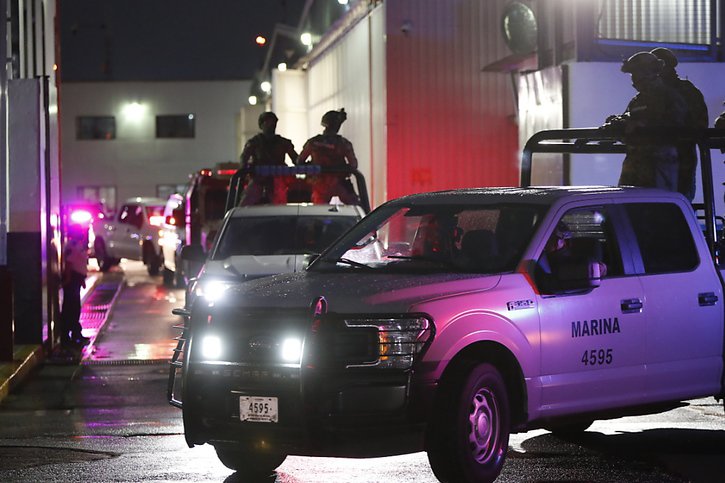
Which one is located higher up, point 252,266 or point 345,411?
point 252,266

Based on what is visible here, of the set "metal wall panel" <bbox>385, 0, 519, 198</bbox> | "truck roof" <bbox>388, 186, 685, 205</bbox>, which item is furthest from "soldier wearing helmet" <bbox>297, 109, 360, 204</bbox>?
"truck roof" <bbox>388, 186, 685, 205</bbox>

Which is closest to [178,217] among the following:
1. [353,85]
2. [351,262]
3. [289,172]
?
[353,85]

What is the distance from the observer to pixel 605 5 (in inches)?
746

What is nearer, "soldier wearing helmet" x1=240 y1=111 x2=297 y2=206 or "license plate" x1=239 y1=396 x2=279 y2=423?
"license plate" x1=239 y1=396 x2=279 y2=423

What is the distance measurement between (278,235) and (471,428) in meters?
6.95

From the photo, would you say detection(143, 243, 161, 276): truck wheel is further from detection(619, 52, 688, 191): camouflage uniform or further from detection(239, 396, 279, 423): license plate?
detection(239, 396, 279, 423): license plate

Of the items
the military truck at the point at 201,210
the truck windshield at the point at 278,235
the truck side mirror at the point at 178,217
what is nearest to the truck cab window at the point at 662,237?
the truck windshield at the point at 278,235

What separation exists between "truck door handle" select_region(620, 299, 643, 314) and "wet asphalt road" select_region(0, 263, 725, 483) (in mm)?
962

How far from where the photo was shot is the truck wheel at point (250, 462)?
916 cm

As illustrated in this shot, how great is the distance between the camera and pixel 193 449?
1027 cm

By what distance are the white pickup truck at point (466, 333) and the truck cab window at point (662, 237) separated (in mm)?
11

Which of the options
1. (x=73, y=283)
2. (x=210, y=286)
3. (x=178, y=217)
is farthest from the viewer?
(x=178, y=217)

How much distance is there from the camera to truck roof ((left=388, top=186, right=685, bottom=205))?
934cm

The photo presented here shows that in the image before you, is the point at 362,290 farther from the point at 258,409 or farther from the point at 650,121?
the point at 650,121
